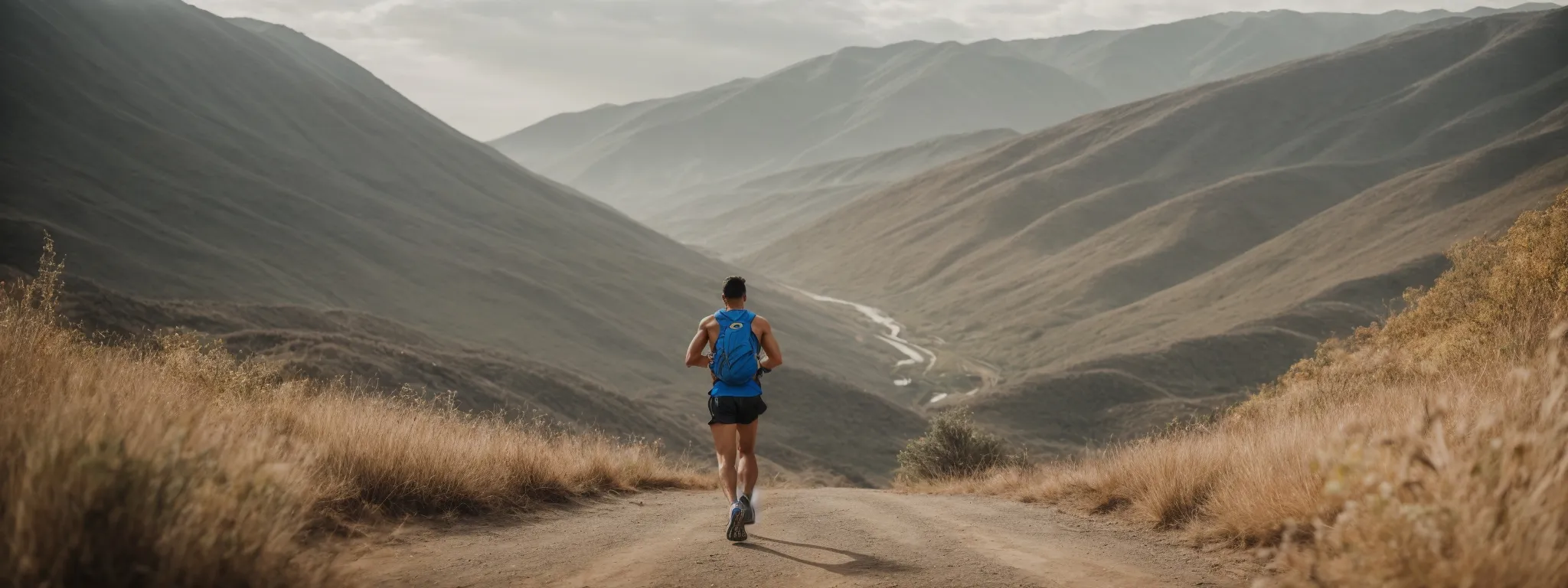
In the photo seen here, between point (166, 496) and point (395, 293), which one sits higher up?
point (166, 496)

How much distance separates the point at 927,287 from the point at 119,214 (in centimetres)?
9146

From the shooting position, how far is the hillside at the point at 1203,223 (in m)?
78.0

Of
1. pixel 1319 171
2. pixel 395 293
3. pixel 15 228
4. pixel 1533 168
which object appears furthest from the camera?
pixel 1319 171

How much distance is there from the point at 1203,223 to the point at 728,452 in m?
128

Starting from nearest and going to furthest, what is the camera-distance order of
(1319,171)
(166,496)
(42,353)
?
(166,496)
(42,353)
(1319,171)

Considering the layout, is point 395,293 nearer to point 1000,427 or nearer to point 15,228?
point 15,228

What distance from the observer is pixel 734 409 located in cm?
845

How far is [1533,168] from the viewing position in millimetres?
99188

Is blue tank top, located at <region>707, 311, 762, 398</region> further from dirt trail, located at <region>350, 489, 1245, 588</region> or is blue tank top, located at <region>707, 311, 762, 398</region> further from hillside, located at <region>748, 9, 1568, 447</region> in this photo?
hillside, located at <region>748, 9, 1568, 447</region>

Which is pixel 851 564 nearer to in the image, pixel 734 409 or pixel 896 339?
pixel 734 409

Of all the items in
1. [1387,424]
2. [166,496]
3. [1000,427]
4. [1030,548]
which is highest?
[166,496]

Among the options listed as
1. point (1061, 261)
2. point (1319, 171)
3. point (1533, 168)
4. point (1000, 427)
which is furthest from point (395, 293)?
point (1319, 171)

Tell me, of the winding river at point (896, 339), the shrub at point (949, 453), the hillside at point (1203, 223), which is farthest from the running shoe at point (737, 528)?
the winding river at point (896, 339)

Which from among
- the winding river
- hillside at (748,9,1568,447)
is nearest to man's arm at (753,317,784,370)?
hillside at (748,9,1568,447)
